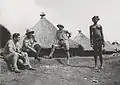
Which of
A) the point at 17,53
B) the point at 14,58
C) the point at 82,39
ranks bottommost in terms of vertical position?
the point at 14,58

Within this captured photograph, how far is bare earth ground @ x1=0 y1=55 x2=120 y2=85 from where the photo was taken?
37.2ft

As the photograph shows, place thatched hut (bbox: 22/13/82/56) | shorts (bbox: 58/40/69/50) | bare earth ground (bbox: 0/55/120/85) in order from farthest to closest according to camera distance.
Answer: thatched hut (bbox: 22/13/82/56) → shorts (bbox: 58/40/69/50) → bare earth ground (bbox: 0/55/120/85)

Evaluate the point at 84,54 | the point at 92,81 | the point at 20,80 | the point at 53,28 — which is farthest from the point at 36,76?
the point at 53,28

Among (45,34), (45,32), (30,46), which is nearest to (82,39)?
(45,32)

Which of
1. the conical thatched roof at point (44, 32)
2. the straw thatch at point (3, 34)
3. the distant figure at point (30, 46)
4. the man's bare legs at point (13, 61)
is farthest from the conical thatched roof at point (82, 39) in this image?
the man's bare legs at point (13, 61)

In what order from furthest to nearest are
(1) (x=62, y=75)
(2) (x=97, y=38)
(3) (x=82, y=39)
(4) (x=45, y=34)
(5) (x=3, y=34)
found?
(3) (x=82, y=39) → (4) (x=45, y=34) → (5) (x=3, y=34) → (2) (x=97, y=38) → (1) (x=62, y=75)

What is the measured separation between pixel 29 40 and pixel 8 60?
2.06m

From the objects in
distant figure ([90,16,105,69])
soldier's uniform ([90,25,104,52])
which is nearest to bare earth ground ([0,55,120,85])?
distant figure ([90,16,105,69])

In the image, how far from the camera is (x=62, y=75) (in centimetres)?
1201

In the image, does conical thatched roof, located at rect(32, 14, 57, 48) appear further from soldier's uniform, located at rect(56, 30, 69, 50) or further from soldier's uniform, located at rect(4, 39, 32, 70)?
soldier's uniform, located at rect(4, 39, 32, 70)

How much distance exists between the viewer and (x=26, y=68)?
1257 centimetres

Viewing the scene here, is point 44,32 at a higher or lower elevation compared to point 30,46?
higher

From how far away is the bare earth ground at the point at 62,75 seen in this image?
37.2ft

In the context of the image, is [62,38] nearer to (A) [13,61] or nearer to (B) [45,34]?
(A) [13,61]
